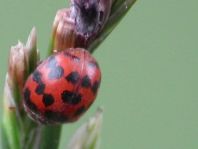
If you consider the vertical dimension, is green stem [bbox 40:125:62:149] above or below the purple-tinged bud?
below

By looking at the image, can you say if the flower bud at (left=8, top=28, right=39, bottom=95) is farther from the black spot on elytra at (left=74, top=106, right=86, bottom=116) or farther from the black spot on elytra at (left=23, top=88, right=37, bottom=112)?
the black spot on elytra at (left=74, top=106, right=86, bottom=116)

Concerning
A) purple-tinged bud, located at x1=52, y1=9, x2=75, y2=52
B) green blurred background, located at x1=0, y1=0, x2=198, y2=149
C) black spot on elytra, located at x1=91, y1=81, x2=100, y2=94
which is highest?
purple-tinged bud, located at x1=52, y1=9, x2=75, y2=52

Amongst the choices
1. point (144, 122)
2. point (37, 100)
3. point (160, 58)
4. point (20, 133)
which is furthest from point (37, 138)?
point (160, 58)

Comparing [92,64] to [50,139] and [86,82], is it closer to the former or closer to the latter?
[86,82]

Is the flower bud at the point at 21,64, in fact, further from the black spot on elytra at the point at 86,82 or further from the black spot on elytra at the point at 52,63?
the black spot on elytra at the point at 86,82

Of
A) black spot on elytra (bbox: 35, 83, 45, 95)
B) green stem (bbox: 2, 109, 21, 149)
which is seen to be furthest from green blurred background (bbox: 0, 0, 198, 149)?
green stem (bbox: 2, 109, 21, 149)

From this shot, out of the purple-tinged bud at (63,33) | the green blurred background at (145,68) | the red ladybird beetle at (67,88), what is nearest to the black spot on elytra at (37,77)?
the red ladybird beetle at (67,88)

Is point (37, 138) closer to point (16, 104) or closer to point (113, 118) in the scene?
point (16, 104)
